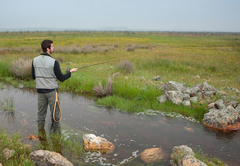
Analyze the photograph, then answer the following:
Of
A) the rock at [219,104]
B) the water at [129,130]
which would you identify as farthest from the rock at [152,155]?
the rock at [219,104]

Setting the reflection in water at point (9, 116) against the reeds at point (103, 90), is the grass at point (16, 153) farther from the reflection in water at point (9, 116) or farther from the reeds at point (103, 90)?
the reeds at point (103, 90)

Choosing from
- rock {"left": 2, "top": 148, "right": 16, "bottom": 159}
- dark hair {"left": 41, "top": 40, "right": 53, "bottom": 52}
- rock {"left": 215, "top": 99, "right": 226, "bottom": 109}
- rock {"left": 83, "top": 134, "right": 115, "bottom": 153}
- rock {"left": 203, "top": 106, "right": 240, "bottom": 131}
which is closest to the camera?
rock {"left": 2, "top": 148, "right": 16, "bottom": 159}

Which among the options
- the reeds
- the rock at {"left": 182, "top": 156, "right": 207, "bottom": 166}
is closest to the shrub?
the reeds

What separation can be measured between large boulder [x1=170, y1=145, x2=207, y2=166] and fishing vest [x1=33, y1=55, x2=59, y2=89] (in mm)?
3157

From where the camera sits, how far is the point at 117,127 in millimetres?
6188

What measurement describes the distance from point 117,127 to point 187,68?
8571mm

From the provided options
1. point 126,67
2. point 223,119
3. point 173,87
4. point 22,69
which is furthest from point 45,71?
point 126,67

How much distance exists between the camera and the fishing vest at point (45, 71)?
462 centimetres

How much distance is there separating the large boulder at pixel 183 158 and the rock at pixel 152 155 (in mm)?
355

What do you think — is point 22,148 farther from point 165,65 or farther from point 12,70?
point 165,65

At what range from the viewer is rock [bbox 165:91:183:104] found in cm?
758

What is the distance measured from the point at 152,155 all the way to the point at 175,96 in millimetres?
3498

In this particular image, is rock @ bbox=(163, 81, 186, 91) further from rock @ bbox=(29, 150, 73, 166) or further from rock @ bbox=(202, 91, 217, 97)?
rock @ bbox=(29, 150, 73, 166)

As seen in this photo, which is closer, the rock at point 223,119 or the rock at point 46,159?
the rock at point 46,159
